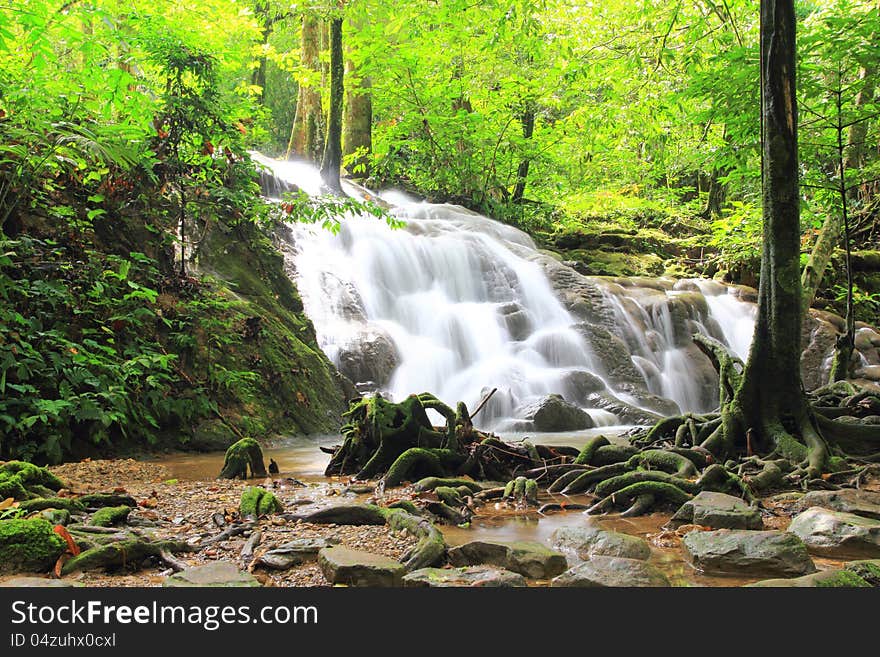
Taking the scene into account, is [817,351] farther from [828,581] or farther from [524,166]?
[828,581]

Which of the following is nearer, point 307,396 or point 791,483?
point 791,483

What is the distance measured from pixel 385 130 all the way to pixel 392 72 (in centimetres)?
340

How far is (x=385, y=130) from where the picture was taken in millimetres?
20203

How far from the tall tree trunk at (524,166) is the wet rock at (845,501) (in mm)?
17461

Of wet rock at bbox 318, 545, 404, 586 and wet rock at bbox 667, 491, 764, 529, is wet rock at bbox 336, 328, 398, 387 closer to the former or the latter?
wet rock at bbox 667, 491, 764, 529

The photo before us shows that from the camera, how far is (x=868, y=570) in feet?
8.88

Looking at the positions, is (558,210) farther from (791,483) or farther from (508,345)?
(791,483)

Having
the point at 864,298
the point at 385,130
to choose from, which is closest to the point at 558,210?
the point at 385,130

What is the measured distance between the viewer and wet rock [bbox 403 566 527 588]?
268 cm

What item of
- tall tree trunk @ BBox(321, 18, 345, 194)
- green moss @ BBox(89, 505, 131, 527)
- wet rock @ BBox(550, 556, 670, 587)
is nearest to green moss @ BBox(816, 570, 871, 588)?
wet rock @ BBox(550, 556, 670, 587)

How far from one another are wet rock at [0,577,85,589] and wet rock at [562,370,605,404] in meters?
9.27

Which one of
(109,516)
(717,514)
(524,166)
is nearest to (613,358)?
(717,514)

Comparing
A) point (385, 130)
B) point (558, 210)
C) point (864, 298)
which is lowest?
point (864, 298)

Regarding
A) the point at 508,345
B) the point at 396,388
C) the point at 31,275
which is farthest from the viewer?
the point at 508,345
